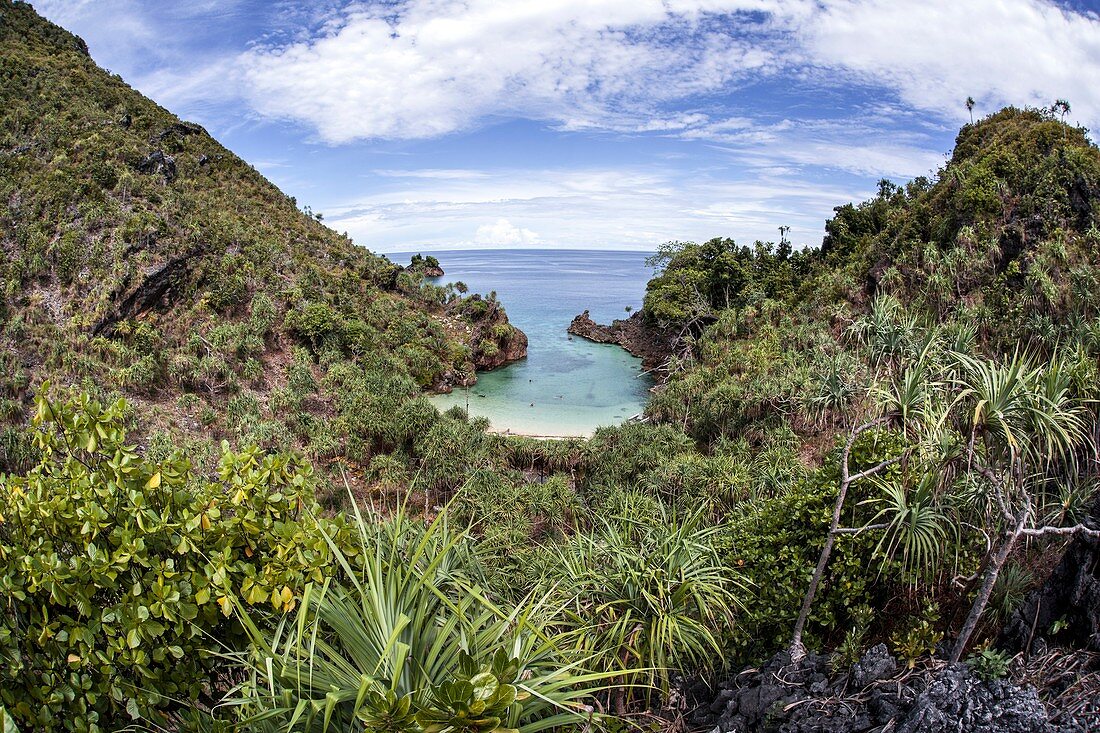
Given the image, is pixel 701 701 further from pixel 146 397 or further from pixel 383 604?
pixel 146 397

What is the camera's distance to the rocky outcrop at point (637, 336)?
132ft

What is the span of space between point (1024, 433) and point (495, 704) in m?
5.20

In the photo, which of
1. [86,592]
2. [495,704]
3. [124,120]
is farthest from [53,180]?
[495,704]

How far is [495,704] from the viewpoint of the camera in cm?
246

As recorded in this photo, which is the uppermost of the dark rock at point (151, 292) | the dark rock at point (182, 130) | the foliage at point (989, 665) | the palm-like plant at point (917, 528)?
the dark rock at point (182, 130)

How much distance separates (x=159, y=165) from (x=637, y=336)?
3374 cm

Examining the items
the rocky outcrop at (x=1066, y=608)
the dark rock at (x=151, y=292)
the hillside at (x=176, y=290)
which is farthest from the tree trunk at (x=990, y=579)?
the dark rock at (x=151, y=292)

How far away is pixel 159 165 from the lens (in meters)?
37.8

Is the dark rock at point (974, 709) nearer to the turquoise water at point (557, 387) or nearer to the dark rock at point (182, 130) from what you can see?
the turquoise water at point (557, 387)

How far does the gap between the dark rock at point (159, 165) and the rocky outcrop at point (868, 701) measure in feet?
143

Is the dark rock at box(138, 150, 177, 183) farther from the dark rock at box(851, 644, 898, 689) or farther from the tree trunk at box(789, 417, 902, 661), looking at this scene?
the dark rock at box(851, 644, 898, 689)

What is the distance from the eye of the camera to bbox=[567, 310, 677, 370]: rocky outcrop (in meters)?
40.2

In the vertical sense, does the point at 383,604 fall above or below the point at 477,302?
below

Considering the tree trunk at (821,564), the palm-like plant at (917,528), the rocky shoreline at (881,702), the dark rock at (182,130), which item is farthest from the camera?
the dark rock at (182,130)
